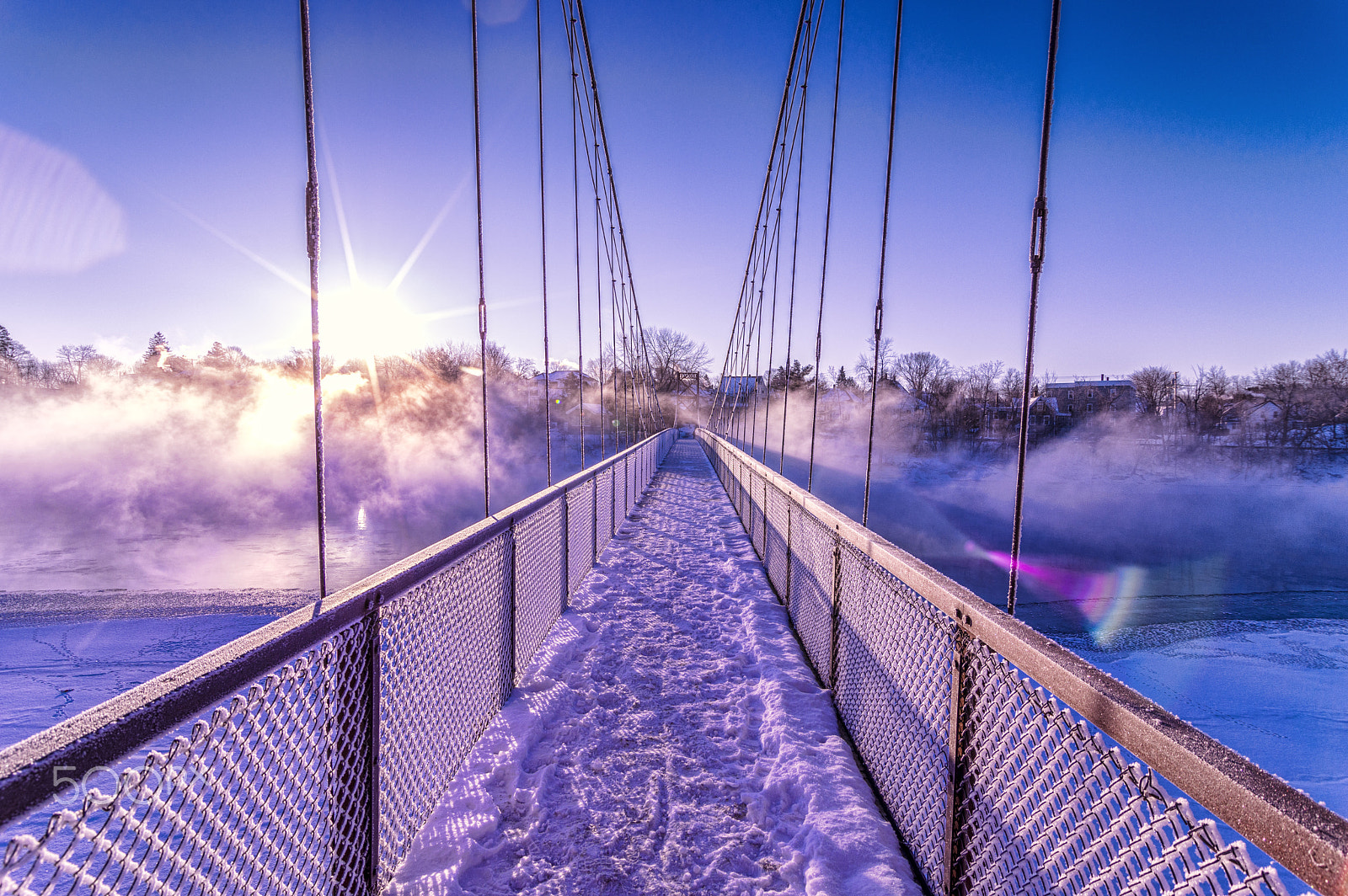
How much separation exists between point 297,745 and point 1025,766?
170 centimetres

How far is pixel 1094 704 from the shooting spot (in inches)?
39.9

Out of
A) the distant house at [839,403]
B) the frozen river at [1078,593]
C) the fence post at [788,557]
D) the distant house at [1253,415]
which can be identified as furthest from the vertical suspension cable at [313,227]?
the distant house at [1253,415]

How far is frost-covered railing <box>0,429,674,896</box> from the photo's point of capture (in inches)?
31.6

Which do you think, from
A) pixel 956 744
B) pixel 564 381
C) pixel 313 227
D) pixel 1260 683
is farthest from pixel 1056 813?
pixel 564 381

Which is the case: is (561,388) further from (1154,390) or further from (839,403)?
(1154,390)

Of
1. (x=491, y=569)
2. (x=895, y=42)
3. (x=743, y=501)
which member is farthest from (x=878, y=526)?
(x=491, y=569)

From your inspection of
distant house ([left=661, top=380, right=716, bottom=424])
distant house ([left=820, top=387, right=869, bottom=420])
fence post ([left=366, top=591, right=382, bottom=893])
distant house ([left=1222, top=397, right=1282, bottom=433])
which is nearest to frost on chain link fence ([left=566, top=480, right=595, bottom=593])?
fence post ([left=366, top=591, right=382, bottom=893])

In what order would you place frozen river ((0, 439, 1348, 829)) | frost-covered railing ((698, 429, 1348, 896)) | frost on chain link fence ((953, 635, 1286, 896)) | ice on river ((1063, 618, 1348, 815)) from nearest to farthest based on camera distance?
frost-covered railing ((698, 429, 1348, 896)) → frost on chain link fence ((953, 635, 1286, 896)) → ice on river ((1063, 618, 1348, 815)) → frozen river ((0, 439, 1348, 829))

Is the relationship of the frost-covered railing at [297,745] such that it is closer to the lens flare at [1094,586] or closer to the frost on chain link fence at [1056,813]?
the frost on chain link fence at [1056,813]

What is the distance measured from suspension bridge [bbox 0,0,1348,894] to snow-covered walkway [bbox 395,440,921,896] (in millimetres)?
12

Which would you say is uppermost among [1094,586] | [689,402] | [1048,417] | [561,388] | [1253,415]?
[561,388]

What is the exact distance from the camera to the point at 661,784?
2230 mm

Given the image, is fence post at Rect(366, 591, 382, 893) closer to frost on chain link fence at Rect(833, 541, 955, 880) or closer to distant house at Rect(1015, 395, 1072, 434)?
frost on chain link fence at Rect(833, 541, 955, 880)

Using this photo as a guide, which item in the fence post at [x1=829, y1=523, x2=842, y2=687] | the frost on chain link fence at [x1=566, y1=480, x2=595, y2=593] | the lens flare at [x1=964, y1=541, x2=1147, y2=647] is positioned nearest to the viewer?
the fence post at [x1=829, y1=523, x2=842, y2=687]
